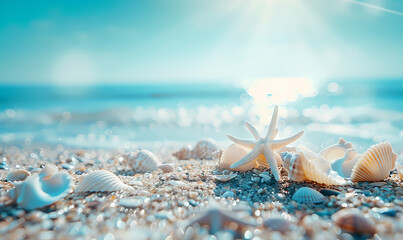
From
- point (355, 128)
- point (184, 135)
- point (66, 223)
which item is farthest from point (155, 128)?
point (66, 223)

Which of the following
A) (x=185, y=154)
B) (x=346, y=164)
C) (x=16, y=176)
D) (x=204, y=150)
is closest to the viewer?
(x=16, y=176)

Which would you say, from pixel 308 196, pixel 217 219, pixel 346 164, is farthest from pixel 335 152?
pixel 217 219

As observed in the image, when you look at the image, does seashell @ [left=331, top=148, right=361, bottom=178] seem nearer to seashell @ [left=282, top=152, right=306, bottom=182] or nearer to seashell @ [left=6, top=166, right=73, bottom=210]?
seashell @ [left=282, top=152, right=306, bottom=182]

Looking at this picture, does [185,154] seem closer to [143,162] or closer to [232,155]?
[143,162]

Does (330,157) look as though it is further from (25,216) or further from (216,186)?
(25,216)

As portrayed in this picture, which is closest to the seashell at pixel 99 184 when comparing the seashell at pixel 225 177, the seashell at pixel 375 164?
the seashell at pixel 225 177

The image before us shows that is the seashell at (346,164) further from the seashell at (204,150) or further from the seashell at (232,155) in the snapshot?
the seashell at (204,150)
